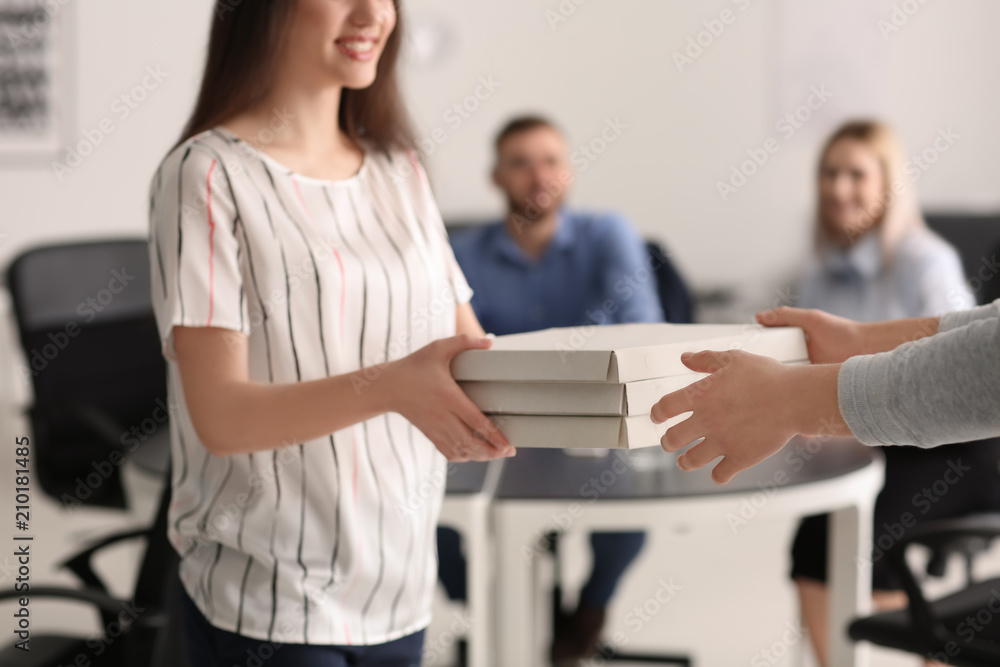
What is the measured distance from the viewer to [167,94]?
4922mm

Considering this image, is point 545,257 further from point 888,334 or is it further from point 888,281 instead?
point 888,334

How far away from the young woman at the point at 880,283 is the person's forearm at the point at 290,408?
170cm

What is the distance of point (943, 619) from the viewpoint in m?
1.76

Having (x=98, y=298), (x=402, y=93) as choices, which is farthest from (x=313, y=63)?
(x=98, y=298)

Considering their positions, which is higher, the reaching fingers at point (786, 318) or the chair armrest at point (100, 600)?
the reaching fingers at point (786, 318)

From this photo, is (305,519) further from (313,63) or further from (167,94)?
(167,94)

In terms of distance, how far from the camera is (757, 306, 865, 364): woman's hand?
1.16 metres

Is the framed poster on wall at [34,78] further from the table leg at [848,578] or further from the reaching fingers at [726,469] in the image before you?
the reaching fingers at [726,469]

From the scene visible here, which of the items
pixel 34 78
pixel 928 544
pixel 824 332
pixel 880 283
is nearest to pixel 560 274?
pixel 880 283

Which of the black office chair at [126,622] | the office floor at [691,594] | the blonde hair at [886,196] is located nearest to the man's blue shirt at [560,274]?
the blonde hair at [886,196]

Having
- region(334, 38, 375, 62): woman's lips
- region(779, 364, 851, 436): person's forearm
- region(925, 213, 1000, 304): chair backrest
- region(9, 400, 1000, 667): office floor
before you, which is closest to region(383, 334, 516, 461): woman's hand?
region(779, 364, 851, 436): person's forearm

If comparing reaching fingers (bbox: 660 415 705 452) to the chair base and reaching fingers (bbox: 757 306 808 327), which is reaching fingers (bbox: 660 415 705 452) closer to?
reaching fingers (bbox: 757 306 808 327)

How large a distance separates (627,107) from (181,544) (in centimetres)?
390

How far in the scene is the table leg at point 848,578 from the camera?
1949mm
